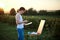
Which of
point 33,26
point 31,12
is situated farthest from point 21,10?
point 33,26

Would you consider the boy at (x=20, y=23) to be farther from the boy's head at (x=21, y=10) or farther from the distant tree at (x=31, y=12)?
the distant tree at (x=31, y=12)

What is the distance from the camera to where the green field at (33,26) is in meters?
3.48

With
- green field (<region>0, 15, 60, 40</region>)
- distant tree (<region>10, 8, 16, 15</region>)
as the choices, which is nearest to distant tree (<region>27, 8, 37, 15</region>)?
green field (<region>0, 15, 60, 40</region>)

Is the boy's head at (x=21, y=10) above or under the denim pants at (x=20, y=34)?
above

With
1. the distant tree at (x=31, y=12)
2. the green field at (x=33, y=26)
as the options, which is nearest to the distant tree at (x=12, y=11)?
the green field at (x=33, y=26)

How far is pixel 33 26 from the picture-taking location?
351 cm

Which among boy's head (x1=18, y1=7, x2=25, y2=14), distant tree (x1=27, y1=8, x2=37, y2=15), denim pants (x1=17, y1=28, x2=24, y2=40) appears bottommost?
denim pants (x1=17, y1=28, x2=24, y2=40)

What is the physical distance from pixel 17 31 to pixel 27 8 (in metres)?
0.35

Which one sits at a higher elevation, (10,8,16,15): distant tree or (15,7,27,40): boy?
(10,8,16,15): distant tree

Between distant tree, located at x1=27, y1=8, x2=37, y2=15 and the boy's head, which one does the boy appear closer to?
the boy's head

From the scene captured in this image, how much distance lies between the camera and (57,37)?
138 inches

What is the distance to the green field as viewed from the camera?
348 centimetres

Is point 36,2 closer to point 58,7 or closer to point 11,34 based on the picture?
point 58,7

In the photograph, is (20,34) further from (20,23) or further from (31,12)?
→ (31,12)
